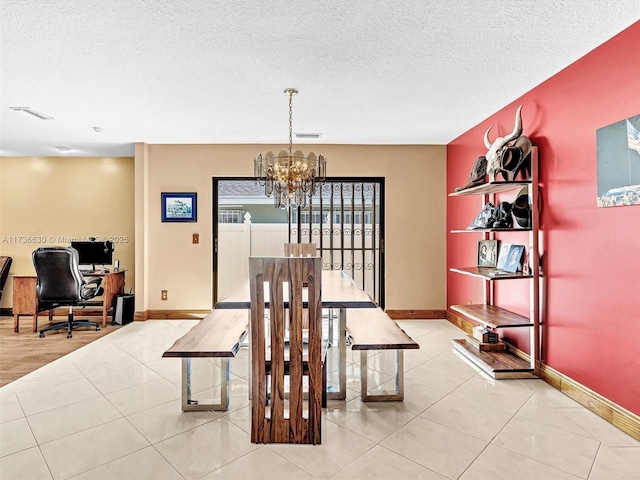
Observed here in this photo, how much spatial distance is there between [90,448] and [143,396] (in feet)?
2.16

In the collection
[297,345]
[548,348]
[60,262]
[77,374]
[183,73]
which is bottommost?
[77,374]

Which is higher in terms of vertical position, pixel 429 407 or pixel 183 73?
pixel 183 73

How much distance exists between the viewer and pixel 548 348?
2.87 meters

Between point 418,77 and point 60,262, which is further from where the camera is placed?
point 60,262

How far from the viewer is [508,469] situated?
1.78 metres

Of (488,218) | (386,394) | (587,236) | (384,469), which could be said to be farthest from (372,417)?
(488,218)

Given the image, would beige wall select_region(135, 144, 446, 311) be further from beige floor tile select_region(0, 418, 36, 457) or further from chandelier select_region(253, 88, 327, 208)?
beige floor tile select_region(0, 418, 36, 457)

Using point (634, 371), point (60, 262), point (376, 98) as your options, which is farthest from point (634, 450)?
point (60, 262)

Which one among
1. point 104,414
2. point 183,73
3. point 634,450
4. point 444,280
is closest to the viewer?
point 634,450

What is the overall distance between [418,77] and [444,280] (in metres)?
2.99

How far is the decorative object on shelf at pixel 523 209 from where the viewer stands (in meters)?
3.04

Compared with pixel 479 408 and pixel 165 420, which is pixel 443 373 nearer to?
pixel 479 408

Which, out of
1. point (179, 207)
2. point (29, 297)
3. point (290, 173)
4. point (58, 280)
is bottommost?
point (29, 297)

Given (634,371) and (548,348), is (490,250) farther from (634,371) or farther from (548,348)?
(634,371)
